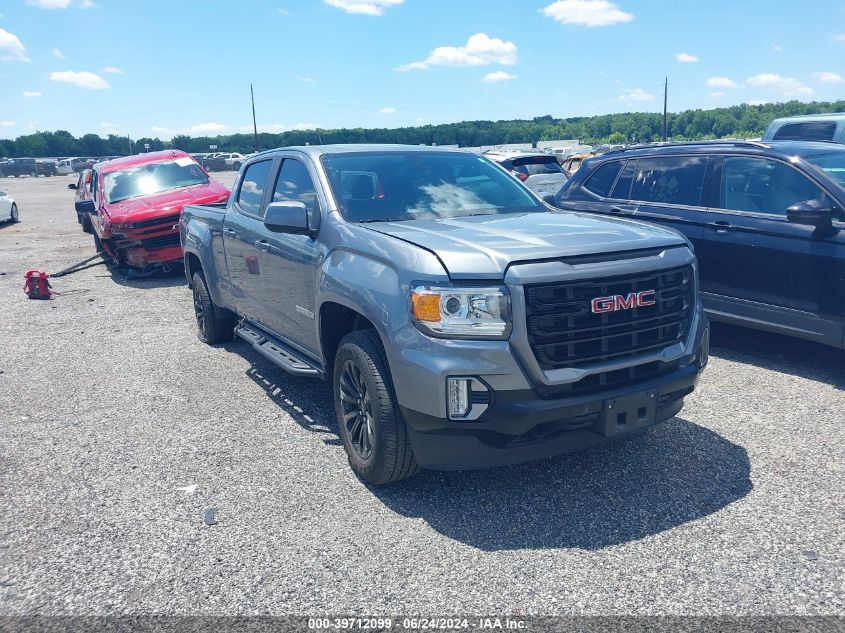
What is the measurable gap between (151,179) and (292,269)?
9.03m

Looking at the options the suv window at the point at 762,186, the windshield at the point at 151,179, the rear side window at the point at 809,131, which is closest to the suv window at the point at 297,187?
the suv window at the point at 762,186

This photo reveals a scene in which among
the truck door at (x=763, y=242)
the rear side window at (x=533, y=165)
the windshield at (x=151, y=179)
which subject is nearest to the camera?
the truck door at (x=763, y=242)

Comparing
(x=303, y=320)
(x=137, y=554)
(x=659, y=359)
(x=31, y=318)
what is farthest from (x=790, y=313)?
(x=31, y=318)

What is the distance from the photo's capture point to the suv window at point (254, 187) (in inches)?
220

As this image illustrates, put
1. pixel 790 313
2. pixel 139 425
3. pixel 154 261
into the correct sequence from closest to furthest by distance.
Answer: pixel 139 425, pixel 790 313, pixel 154 261

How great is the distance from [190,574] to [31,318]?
7.08m

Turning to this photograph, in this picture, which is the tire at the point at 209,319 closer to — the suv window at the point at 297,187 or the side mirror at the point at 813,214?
the suv window at the point at 297,187

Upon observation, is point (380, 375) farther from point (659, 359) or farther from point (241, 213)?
point (241, 213)

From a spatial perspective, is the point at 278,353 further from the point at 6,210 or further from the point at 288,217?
the point at 6,210

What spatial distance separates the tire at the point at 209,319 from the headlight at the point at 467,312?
4139mm

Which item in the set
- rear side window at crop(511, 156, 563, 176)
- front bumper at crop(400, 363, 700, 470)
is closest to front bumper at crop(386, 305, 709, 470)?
front bumper at crop(400, 363, 700, 470)

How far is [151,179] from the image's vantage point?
12.5 metres

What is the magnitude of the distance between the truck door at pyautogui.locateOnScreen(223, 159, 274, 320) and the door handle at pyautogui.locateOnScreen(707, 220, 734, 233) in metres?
3.82

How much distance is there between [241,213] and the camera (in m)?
5.84
